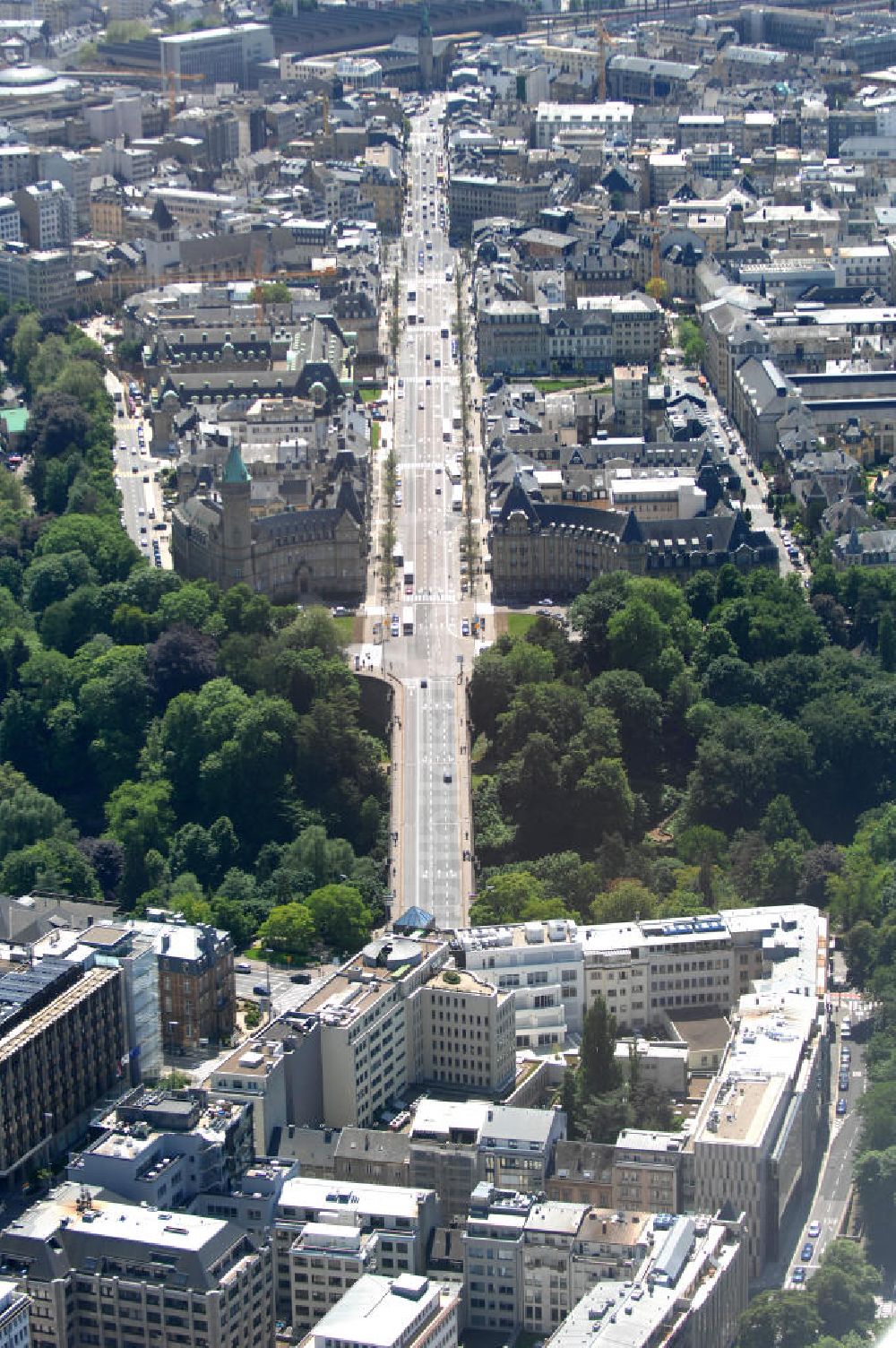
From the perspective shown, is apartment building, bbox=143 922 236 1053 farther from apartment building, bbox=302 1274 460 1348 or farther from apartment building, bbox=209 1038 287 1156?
apartment building, bbox=302 1274 460 1348

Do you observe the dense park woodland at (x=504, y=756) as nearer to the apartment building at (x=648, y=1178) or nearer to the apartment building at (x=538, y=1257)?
the apartment building at (x=648, y=1178)

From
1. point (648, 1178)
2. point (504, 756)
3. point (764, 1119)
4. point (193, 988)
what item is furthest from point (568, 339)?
point (648, 1178)

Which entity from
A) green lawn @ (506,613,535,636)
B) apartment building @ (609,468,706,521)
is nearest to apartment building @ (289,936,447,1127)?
green lawn @ (506,613,535,636)

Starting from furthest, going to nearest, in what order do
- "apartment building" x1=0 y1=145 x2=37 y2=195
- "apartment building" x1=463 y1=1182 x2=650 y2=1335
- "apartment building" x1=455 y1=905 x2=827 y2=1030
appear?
1. "apartment building" x1=0 y1=145 x2=37 y2=195
2. "apartment building" x1=455 y1=905 x2=827 y2=1030
3. "apartment building" x1=463 y1=1182 x2=650 y2=1335

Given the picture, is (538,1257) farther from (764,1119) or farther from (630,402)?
(630,402)

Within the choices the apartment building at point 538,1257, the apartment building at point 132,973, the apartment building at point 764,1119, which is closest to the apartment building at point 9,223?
the apartment building at point 132,973
